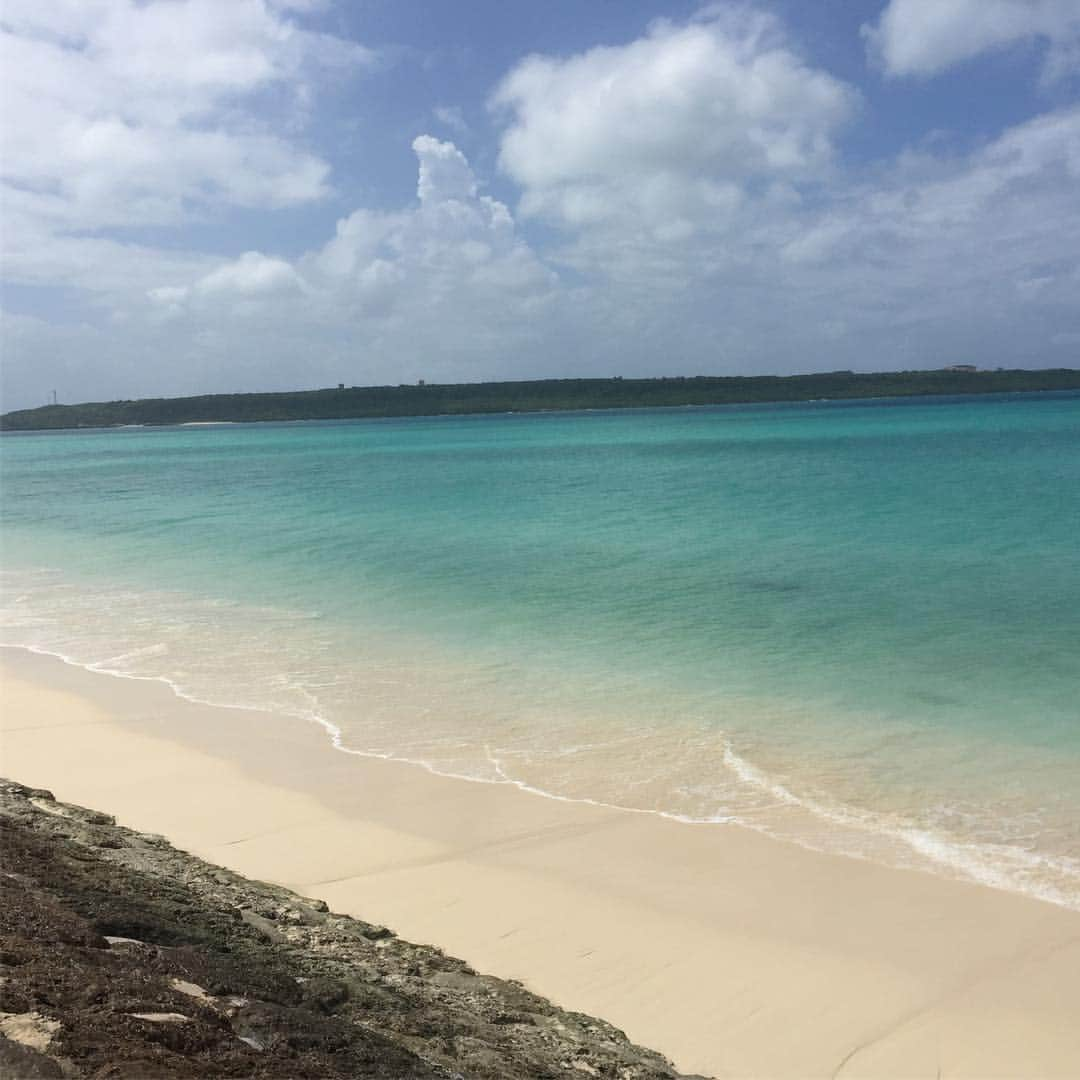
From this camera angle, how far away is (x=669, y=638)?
42.4 ft

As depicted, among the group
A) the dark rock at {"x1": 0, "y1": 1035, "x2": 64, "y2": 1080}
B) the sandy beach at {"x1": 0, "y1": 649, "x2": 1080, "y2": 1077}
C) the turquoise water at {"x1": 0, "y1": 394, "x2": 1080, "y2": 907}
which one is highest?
the dark rock at {"x1": 0, "y1": 1035, "x2": 64, "y2": 1080}

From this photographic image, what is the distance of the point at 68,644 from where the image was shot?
1407 centimetres

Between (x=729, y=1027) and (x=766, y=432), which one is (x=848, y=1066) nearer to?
(x=729, y=1027)

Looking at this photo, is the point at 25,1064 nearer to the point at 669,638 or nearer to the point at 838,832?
the point at 838,832

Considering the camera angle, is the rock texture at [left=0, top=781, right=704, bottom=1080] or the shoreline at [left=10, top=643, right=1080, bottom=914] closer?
the rock texture at [left=0, top=781, right=704, bottom=1080]

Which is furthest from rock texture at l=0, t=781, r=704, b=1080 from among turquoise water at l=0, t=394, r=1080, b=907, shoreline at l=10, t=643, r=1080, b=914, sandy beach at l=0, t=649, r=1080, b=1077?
turquoise water at l=0, t=394, r=1080, b=907

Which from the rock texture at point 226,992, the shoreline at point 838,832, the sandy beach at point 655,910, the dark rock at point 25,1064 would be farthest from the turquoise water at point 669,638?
the dark rock at point 25,1064

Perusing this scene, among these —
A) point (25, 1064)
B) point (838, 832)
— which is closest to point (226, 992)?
point (25, 1064)

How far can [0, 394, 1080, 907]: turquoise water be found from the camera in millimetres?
8016

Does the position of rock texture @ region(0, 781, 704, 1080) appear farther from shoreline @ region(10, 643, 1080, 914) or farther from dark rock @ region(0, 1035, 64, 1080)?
shoreline @ region(10, 643, 1080, 914)

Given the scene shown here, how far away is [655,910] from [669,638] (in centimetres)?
698

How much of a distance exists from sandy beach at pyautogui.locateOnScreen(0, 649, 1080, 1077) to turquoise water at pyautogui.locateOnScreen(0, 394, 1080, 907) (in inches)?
19.2

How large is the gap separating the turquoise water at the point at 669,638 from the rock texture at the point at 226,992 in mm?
3070

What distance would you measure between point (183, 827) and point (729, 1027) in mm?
4476
